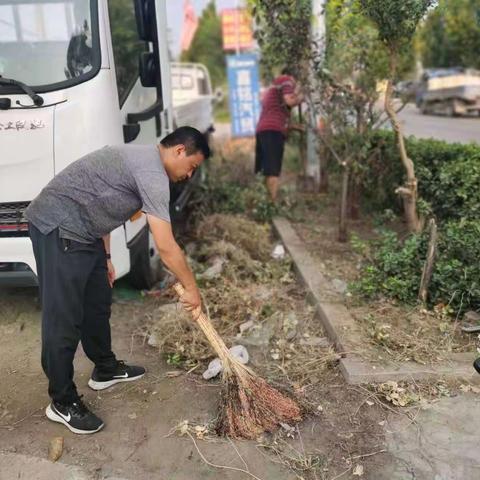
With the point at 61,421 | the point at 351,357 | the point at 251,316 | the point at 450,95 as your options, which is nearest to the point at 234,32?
the point at 450,95

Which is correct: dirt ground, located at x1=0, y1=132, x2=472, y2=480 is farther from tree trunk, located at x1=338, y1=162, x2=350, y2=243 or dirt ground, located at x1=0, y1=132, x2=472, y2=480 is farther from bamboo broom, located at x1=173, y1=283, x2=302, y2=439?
tree trunk, located at x1=338, y1=162, x2=350, y2=243

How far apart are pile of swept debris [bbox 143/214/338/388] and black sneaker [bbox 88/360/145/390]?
0.24 metres

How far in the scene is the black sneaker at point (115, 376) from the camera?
10.1 ft

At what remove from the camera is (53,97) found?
3168mm

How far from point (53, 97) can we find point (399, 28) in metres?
2.41

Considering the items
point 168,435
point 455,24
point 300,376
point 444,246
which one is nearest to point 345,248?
point 444,246

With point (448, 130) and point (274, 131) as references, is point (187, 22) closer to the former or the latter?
point (448, 130)

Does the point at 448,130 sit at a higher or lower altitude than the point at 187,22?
lower

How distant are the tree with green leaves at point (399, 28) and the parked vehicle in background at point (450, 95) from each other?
1455 centimetres

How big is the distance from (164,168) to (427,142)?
11.4 ft

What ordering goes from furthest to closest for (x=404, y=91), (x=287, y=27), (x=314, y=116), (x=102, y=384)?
(x=314, y=116) → (x=404, y=91) → (x=287, y=27) → (x=102, y=384)

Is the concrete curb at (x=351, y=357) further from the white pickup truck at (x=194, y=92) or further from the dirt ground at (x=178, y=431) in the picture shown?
the white pickup truck at (x=194, y=92)

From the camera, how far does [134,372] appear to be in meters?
3.17

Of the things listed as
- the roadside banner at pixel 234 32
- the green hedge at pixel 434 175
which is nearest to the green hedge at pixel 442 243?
the green hedge at pixel 434 175
